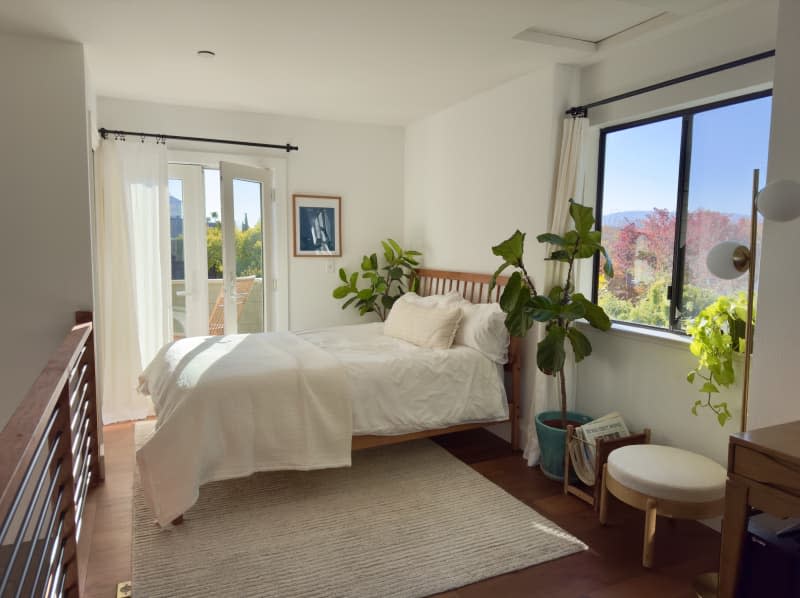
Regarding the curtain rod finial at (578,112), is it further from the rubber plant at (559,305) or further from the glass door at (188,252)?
the glass door at (188,252)

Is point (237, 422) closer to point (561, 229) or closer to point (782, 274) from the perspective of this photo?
point (561, 229)

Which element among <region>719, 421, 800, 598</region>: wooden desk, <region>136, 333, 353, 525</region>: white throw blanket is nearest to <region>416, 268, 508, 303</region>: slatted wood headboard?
<region>136, 333, 353, 525</region>: white throw blanket

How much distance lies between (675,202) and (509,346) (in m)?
1.41

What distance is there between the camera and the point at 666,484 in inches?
94.3

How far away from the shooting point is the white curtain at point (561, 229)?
341cm

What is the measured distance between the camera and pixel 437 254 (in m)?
4.93

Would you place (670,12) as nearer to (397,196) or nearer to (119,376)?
(397,196)

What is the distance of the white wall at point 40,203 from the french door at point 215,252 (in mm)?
1505

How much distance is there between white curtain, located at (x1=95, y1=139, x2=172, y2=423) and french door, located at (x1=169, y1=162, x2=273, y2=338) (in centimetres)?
27

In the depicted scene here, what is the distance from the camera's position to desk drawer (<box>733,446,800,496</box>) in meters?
1.61

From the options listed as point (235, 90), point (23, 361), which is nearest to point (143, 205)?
point (235, 90)

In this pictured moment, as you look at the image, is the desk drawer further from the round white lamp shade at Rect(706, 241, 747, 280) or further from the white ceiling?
the white ceiling

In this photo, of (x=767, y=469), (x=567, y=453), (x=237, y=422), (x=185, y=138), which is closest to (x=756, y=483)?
(x=767, y=469)

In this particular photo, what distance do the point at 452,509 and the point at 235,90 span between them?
3.32 meters
